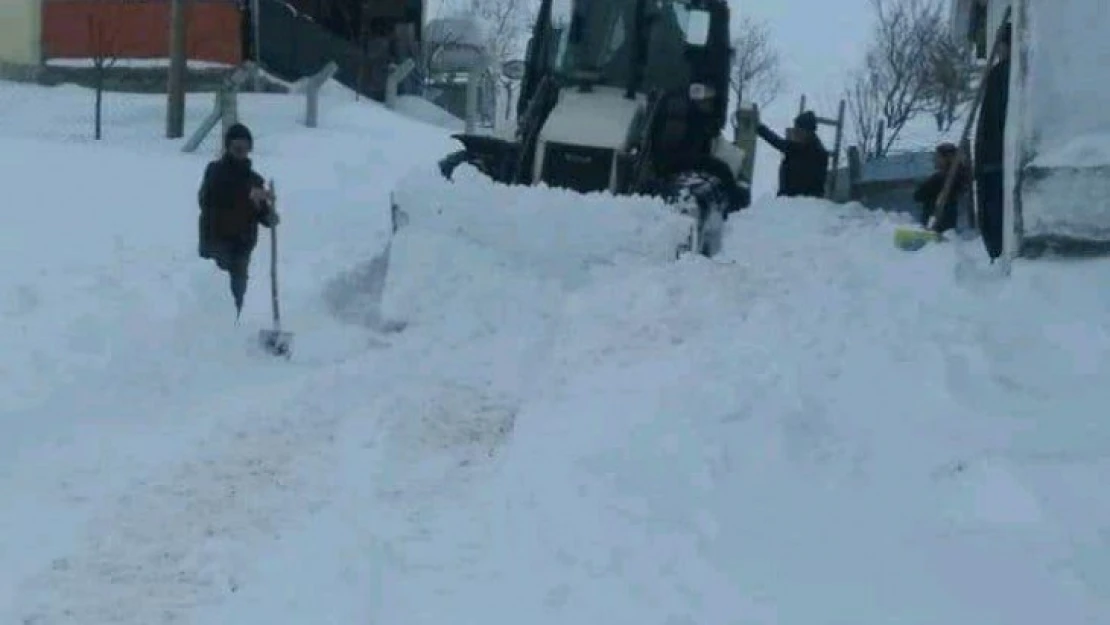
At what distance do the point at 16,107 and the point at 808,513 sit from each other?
23274 millimetres

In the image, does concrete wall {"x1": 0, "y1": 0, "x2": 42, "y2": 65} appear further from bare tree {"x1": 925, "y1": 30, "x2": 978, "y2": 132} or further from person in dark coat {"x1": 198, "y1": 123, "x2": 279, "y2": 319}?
person in dark coat {"x1": 198, "y1": 123, "x2": 279, "y2": 319}

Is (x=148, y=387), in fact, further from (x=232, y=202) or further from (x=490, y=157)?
(x=490, y=157)

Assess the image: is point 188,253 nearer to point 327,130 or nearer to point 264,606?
point 264,606

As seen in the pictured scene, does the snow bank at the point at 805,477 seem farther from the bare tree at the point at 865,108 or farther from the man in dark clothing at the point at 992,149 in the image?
the bare tree at the point at 865,108

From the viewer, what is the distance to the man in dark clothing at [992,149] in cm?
1255

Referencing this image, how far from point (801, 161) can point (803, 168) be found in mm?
99

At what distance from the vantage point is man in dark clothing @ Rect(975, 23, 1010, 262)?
41.2ft

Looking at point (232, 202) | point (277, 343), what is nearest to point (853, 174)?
point (232, 202)

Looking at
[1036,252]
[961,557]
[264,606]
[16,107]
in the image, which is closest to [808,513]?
[961,557]

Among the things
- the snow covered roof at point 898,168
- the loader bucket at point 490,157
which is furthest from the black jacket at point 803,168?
the snow covered roof at point 898,168

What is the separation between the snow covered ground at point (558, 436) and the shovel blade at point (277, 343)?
0.12 meters

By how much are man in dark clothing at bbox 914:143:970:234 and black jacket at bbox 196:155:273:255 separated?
5423 millimetres

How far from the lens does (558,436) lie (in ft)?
28.2

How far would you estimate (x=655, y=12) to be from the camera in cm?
1627
